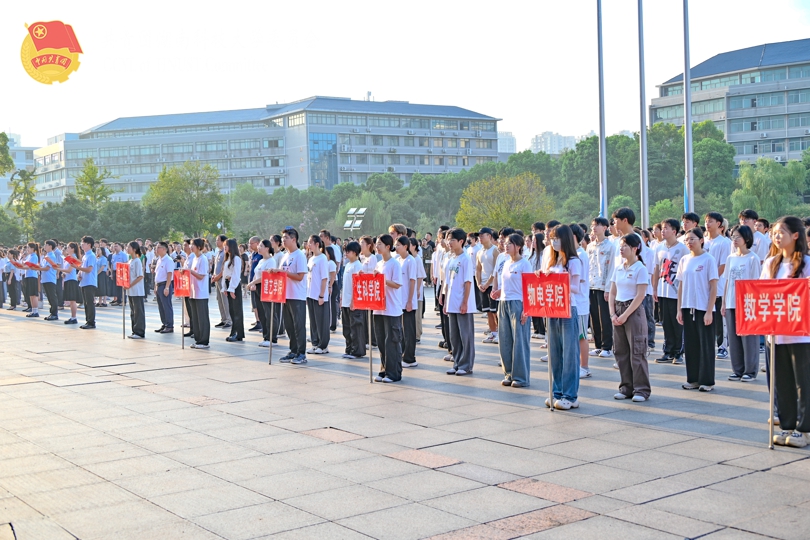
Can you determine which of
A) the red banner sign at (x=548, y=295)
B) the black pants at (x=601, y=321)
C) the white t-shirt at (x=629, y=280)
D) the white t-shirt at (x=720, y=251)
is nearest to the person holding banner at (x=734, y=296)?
the white t-shirt at (x=720, y=251)

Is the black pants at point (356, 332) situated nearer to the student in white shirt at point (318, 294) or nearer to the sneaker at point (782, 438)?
the student in white shirt at point (318, 294)

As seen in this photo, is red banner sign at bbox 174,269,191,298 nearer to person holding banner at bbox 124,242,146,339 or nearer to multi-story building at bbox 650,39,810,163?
person holding banner at bbox 124,242,146,339

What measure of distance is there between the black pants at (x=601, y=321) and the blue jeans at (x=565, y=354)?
314cm

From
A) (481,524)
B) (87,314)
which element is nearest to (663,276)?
(481,524)

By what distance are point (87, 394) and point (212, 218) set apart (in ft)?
146

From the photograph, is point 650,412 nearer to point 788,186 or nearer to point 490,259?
point 490,259

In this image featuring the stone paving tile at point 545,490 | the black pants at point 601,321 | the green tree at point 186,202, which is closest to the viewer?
the stone paving tile at point 545,490

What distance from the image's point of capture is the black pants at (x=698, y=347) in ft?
31.2

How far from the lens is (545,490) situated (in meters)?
5.93

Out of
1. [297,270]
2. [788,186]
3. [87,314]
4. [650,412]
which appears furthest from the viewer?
[788,186]

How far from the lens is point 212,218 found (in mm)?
53812

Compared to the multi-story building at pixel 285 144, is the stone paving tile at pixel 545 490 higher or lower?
lower

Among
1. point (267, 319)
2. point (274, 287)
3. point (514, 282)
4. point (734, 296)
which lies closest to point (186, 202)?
point (267, 319)

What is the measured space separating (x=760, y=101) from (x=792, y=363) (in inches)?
3729
